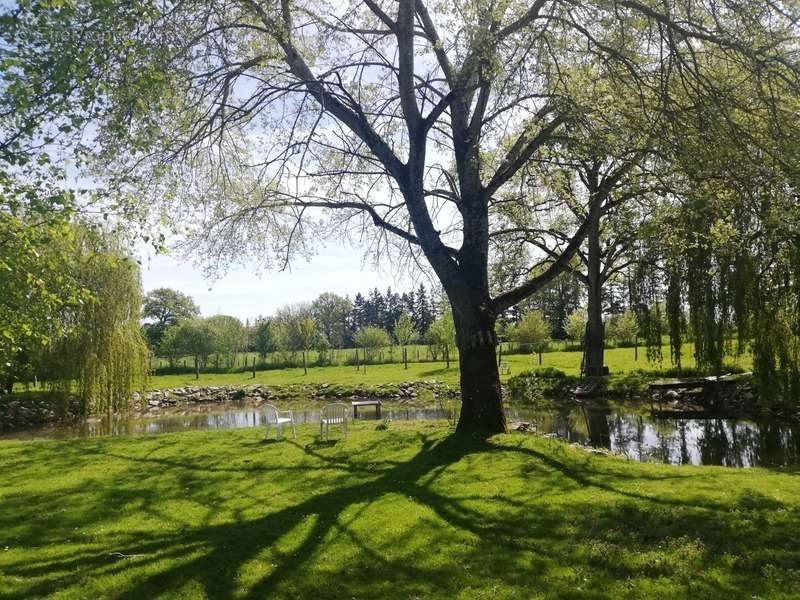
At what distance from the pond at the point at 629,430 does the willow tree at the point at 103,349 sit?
1358 mm

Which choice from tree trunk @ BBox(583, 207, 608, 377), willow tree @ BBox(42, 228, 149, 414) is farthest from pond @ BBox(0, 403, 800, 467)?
tree trunk @ BBox(583, 207, 608, 377)

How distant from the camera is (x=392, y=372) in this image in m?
40.4

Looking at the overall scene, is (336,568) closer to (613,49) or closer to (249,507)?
(249,507)

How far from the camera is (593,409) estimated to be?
70.5 feet

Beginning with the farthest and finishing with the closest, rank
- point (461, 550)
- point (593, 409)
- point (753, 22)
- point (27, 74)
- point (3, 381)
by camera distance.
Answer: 1. point (3, 381)
2. point (593, 409)
3. point (753, 22)
4. point (27, 74)
5. point (461, 550)

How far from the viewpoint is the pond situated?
12.8 metres

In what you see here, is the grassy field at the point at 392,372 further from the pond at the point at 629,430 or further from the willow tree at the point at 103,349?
the willow tree at the point at 103,349

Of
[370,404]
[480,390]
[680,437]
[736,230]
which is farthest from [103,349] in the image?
[736,230]

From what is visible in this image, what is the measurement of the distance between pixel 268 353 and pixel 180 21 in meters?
52.9

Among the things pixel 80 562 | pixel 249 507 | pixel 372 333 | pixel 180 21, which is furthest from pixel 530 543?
pixel 372 333

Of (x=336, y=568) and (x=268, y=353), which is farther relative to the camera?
(x=268, y=353)

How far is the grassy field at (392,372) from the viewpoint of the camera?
109ft

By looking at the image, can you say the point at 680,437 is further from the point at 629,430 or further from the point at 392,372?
the point at 392,372

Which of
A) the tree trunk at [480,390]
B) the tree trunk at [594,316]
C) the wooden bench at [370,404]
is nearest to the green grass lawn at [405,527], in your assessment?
the tree trunk at [480,390]
